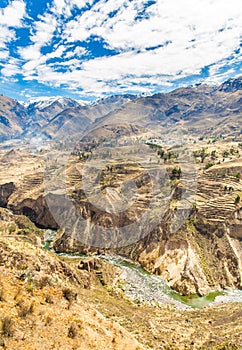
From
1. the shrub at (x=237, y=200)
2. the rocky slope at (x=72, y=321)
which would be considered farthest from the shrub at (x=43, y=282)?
the shrub at (x=237, y=200)

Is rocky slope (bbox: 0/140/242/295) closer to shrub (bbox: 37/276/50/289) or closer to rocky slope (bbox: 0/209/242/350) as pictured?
rocky slope (bbox: 0/209/242/350)

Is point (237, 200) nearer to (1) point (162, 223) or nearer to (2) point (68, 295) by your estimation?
(1) point (162, 223)

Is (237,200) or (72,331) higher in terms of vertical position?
(72,331)

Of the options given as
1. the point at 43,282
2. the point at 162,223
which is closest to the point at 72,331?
the point at 43,282

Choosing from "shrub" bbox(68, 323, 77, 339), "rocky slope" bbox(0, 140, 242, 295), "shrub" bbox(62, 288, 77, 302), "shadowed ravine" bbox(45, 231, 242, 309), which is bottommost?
"shadowed ravine" bbox(45, 231, 242, 309)

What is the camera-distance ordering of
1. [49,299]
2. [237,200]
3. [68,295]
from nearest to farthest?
[49,299], [68,295], [237,200]

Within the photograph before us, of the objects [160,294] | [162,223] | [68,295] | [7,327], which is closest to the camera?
[7,327]

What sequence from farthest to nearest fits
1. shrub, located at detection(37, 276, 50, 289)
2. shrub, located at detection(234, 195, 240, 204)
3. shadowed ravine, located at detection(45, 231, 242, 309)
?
1. shrub, located at detection(234, 195, 240, 204)
2. shadowed ravine, located at detection(45, 231, 242, 309)
3. shrub, located at detection(37, 276, 50, 289)

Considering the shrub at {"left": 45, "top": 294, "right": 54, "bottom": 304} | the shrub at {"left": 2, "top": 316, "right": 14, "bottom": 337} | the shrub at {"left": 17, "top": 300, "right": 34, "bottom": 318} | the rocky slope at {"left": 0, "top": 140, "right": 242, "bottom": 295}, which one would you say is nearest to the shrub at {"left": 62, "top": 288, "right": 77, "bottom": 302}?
the shrub at {"left": 45, "top": 294, "right": 54, "bottom": 304}

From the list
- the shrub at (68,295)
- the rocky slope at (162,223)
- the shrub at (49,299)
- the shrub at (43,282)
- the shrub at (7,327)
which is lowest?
the rocky slope at (162,223)

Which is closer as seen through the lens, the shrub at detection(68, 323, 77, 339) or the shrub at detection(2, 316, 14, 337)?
the shrub at detection(2, 316, 14, 337)

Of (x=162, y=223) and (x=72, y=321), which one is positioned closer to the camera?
(x=72, y=321)

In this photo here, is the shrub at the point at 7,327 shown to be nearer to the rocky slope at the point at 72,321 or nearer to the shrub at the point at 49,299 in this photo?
the rocky slope at the point at 72,321
